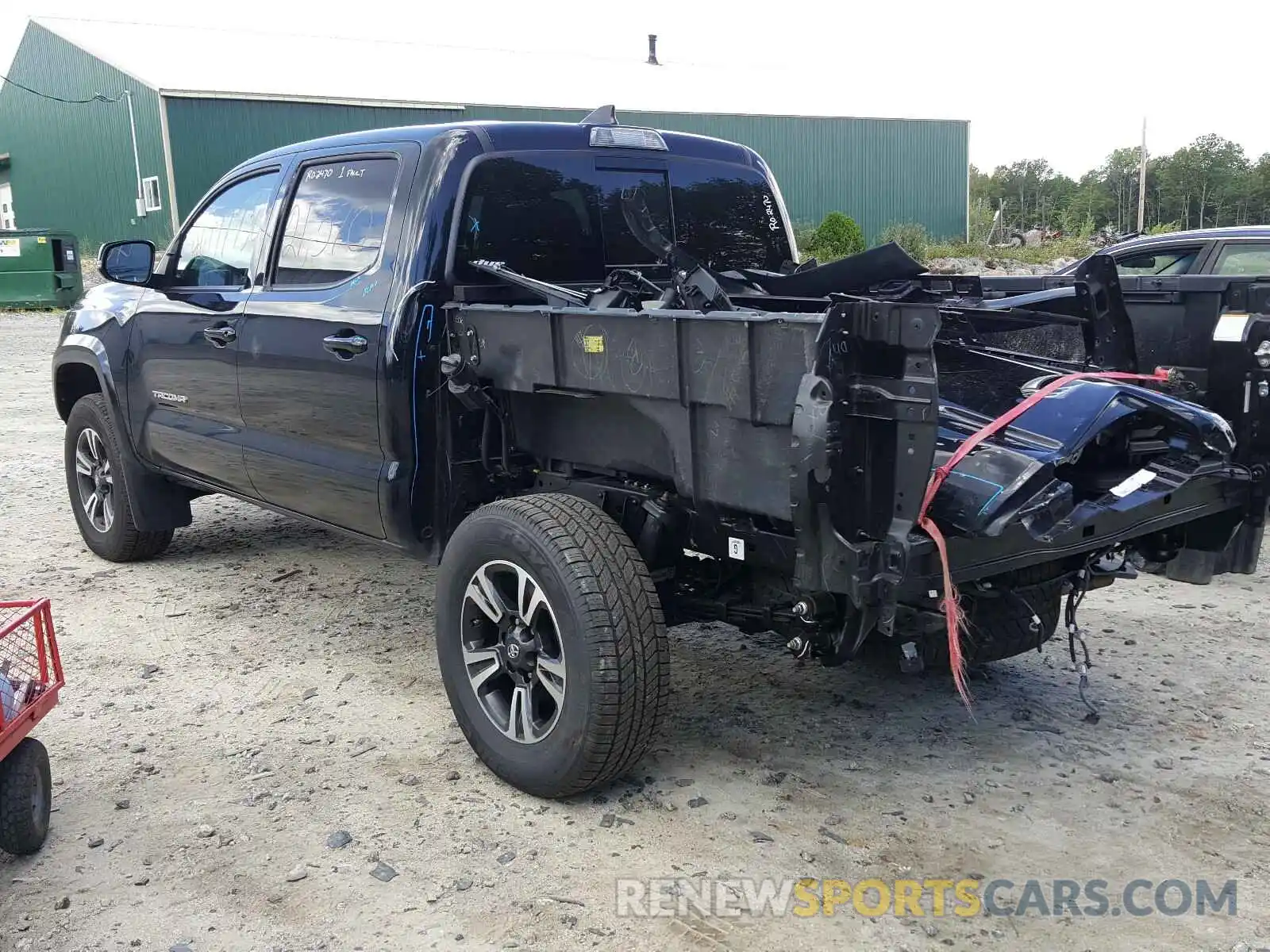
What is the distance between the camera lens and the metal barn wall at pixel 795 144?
87.1ft

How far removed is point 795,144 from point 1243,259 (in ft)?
87.6

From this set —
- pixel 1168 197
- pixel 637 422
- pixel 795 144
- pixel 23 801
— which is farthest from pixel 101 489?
pixel 1168 197

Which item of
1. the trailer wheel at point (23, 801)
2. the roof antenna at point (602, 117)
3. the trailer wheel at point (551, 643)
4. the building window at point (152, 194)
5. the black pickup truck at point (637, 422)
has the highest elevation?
the building window at point (152, 194)

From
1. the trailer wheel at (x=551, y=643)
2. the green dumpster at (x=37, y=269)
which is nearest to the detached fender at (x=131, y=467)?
the trailer wheel at (x=551, y=643)

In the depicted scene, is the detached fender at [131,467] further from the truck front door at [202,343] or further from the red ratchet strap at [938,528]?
the red ratchet strap at [938,528]

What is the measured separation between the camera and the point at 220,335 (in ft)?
16.1

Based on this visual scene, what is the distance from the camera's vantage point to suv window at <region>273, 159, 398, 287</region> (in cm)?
427

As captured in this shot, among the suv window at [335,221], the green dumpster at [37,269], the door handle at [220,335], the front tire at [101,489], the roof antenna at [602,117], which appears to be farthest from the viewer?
the green dumpster at [37,269]

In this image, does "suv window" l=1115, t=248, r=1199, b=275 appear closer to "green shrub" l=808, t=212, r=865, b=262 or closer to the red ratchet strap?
the red ratchet strap

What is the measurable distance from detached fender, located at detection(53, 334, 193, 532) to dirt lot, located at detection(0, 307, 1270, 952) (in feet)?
2.21

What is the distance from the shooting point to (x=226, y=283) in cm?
507

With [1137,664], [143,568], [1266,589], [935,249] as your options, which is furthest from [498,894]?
[935,249]

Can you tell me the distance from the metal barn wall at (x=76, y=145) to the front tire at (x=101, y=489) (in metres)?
22.4

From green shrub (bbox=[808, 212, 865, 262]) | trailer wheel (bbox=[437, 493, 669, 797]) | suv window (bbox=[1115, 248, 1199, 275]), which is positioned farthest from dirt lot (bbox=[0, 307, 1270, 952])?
green shrub (bbox=[808, 212, 865, 262])
